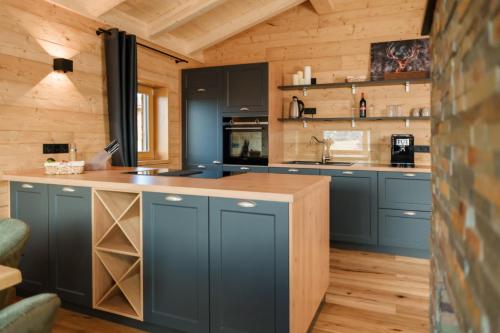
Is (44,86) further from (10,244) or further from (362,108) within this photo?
(362,108)

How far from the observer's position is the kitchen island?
198 centimetres

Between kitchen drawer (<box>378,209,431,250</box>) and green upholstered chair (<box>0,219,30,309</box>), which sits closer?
green upholstered chair (<box>0,219,30,309</box>)

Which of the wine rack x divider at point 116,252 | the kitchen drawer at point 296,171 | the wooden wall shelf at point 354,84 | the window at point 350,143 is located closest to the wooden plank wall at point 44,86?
the wine rack x divider at point 116,252

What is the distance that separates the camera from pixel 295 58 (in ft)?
16.6

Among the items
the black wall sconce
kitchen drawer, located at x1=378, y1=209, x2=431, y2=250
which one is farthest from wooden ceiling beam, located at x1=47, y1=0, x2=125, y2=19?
kitchen drawer, located at x1=378, y1=209, x2=431, y2=250

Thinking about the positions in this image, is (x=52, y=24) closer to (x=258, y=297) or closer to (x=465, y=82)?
(x=258, y=297)

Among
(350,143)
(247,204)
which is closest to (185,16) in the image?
(350,143)

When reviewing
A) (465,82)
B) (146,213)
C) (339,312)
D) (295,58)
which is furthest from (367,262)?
(465,82)

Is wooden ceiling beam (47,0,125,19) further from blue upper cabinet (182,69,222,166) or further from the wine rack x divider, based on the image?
the wine rack x divider

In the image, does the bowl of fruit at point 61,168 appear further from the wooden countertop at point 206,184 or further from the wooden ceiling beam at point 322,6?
the wooden ceiling beam at point 322,6

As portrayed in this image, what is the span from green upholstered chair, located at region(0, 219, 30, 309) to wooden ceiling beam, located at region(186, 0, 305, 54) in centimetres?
401

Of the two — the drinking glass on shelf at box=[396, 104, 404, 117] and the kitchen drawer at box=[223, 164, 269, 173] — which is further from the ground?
the drinking glass on shelf at box=[396, 104, 404, 117]

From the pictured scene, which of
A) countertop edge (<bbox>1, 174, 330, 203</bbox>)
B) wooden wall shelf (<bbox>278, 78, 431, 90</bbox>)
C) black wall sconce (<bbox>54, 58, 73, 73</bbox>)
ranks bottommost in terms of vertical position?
countertop edge (<bbox>1, 174, 330, 203</bbox>)

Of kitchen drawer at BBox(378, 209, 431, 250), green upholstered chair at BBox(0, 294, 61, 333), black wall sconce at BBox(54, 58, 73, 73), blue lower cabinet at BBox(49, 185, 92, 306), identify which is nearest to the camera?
green upholstered chair at BBox(0, 294, 61, 333)
